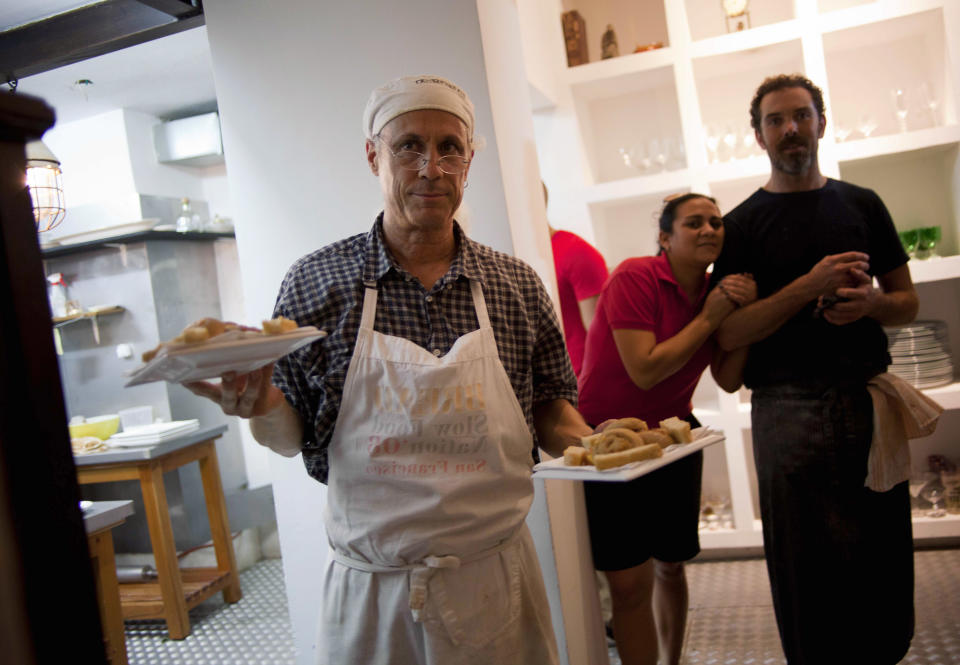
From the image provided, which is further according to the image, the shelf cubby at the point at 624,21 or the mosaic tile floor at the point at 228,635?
the shelf cubby at the point at 624,21

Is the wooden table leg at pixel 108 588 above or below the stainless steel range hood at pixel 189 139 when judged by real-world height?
below

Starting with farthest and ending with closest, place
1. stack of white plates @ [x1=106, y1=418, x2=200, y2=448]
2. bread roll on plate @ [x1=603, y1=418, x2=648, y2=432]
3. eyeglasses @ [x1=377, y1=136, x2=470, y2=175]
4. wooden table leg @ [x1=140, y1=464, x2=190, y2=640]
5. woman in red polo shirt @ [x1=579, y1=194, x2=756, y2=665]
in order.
→ stack of white plates @ [x1=106, y1=418, x2=200, y2=448] → wooden table leg @ [x1=140, y1=464, x2=190, y2=640] → woman in red polo shirt @ [x1=579, y1=194, x2=756, y2=665] → bread roll on plate @ [x1=603, y1=418, x2=648, y2=432] → eyeglasses @ [x1=377, y1=136, x2=470, y2=175]

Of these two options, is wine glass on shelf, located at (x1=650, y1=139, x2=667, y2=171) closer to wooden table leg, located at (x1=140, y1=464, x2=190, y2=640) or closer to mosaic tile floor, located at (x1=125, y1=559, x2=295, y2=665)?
mosaic tile floor, located at (x1=125, y1=559, x2=295, y2=665)

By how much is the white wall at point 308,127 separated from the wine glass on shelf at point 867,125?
212cm

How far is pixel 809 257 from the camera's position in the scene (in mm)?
2027

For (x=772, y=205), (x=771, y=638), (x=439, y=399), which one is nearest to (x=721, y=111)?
(x=772, y=205)

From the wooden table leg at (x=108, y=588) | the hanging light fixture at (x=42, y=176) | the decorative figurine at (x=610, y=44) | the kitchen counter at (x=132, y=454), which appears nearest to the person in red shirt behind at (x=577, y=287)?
the decorative figurine at (x=610, y=44)

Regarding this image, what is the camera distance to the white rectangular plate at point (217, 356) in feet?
3.27

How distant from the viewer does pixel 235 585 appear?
14.0 ft

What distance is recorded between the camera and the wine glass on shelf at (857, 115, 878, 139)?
3295mm

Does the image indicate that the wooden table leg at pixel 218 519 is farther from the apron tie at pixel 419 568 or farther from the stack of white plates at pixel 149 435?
the apron tie at pixel 419 568

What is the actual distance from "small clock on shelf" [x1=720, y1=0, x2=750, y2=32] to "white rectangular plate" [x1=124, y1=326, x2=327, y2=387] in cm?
311

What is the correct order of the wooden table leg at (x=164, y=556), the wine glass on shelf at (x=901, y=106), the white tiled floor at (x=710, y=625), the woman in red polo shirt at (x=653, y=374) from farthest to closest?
the wooden table leg at (x=164, y=556) < the wine glass on shelf at (x=901, y=106) < the white tiled floor at (x=710, y=625) < the woman in red polo shirt at (x=653, y=374)

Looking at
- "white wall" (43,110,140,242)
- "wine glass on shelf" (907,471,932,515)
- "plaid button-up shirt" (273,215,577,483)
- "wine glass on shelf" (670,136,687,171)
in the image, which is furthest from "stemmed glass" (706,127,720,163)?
"white wall" (43,110,140,242)
